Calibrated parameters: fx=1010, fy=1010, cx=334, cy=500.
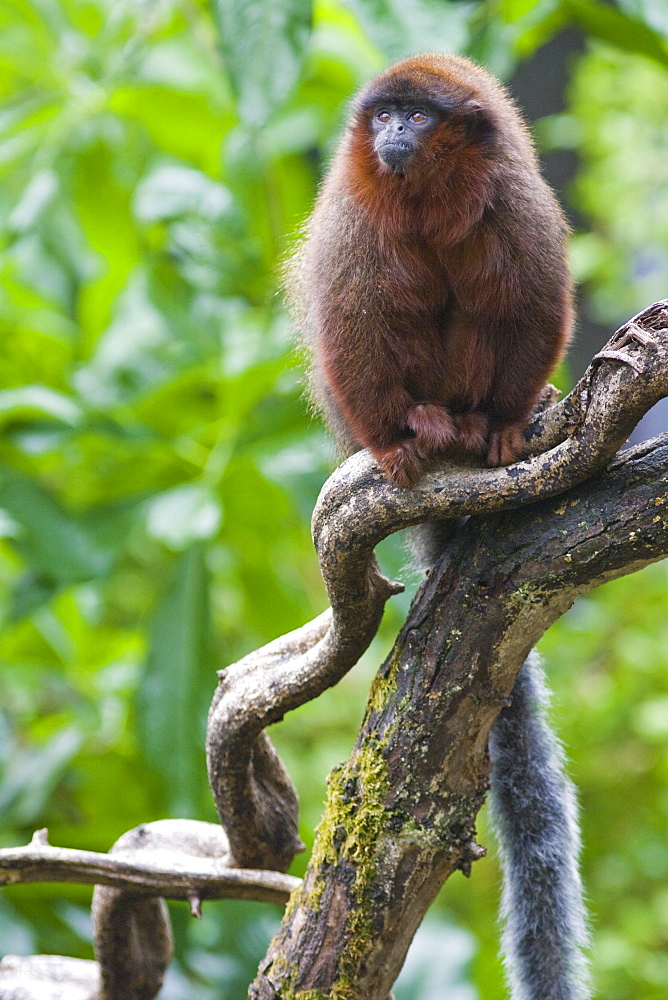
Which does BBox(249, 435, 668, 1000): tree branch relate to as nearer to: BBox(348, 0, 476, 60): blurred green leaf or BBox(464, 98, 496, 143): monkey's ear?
BBox(464, 98, 496, 143): monkey's ear

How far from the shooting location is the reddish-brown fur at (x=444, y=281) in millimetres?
1376

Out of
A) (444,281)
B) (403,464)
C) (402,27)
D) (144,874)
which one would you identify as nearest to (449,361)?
(444,281)

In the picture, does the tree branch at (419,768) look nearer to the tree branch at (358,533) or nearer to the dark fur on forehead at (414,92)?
the tree branch at (358,533)

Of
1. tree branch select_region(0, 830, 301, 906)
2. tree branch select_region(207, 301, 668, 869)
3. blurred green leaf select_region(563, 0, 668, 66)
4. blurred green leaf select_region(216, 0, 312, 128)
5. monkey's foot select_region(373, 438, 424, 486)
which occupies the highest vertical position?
blurred green leaf select_region(563, 0, 668, 66)

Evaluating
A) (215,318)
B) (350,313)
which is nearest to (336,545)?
(350,313)

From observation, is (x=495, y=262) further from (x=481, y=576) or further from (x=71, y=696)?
(x=71, y=696)

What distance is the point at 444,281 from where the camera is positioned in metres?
1.42

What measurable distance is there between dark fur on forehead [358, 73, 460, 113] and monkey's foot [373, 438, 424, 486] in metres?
0.49

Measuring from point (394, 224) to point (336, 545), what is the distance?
47 centimetres

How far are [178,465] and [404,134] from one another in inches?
54.7

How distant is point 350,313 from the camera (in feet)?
4.58

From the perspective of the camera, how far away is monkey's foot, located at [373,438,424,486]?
1.29 meters

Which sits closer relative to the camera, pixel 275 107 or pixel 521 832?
pixel 521 832

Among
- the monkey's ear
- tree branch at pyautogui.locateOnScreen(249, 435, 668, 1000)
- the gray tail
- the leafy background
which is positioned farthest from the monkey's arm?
the leafy background
